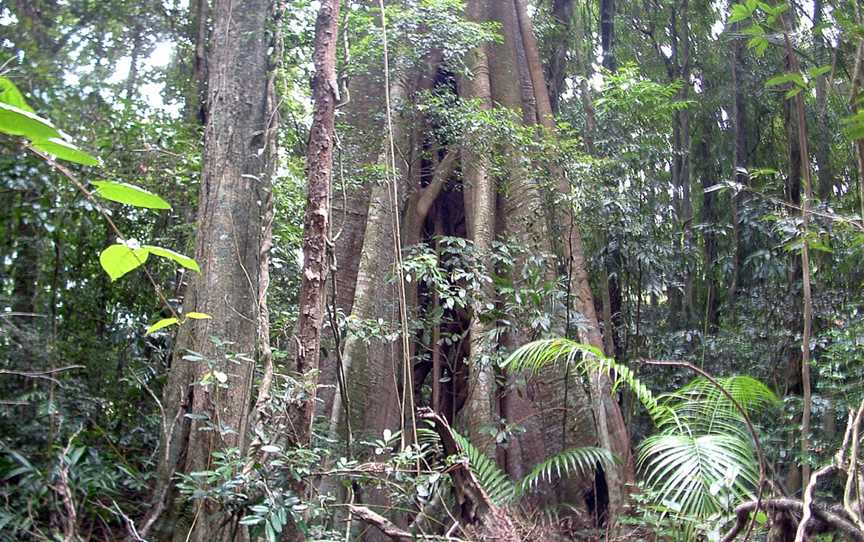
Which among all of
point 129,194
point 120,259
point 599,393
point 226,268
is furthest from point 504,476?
point 129,194

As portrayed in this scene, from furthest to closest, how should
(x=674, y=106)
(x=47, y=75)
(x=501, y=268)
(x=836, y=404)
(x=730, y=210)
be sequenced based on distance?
1. (x=730, y=210)
2. (x=674, y=106)
3. (x=836, y=404)
4. (x=501, y=268)
5. (x=47, y=75)

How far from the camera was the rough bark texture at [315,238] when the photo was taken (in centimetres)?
288

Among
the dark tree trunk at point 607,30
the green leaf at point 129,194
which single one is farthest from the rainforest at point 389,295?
the dark tree trunk at point 607,30

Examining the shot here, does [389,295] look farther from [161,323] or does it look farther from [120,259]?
[120,259]

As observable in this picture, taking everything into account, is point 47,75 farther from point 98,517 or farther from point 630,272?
point 630,272

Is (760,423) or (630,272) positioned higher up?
(630,272)

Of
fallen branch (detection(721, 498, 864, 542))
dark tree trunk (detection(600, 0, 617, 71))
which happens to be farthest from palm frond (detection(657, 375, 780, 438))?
dark tree trunk (detection(600, 0, 617, 71))

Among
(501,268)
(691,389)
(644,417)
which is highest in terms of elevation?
(501,268)

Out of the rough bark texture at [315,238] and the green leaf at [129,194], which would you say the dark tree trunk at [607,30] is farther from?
the green leaf at [129,194]

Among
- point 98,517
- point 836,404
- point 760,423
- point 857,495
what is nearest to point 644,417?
point 760,423

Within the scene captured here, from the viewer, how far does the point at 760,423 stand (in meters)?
7.07

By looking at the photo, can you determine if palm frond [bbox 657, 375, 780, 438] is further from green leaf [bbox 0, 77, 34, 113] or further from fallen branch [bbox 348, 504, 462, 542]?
green leaf [bbox 0, 77, 34, 113]

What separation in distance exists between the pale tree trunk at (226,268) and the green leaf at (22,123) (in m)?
2.47

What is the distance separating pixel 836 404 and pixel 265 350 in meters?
5.43
